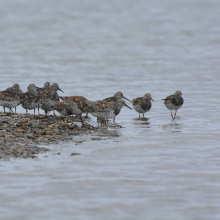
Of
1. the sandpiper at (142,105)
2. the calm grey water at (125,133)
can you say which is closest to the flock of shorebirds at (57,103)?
the sandpiper at (142,105)

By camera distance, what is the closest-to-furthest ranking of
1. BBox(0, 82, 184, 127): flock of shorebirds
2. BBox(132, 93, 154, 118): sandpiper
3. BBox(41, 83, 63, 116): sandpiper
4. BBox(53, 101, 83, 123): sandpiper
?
BBox(53, 101, 83, 123): sandpiper
BBox(0, 82, 184, 127): flock of shorebirds
BBox(41, 83, 63, 116): sandpiper
BBox(132, 93, 154, 118): sandpiper

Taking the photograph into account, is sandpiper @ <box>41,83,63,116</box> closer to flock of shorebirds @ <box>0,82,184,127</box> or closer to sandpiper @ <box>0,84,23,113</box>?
flock of shorebirds @ <box>0,82,184,127</box>

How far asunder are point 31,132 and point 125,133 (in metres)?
3.37

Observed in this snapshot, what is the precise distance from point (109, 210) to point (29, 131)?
6430 millimetres

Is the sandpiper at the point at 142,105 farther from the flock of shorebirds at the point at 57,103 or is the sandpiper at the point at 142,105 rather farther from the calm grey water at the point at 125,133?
the calm grey water at the point at 125,133

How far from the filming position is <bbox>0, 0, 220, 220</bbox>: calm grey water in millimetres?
9945

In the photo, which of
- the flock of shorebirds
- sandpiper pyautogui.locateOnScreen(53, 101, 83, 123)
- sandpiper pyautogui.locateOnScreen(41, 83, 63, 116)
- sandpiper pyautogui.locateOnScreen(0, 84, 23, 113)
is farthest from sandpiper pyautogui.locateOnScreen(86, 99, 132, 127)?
sandpiper pyautogui.locateOnScreen(0, 84, 23, 113)

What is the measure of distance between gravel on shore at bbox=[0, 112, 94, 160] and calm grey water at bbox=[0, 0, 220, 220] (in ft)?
1.72

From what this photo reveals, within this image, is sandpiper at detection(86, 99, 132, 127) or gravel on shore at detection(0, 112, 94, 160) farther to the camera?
sandpiper at detection(86, 99, 132, 127)

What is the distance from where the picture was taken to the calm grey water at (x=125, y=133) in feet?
32.6

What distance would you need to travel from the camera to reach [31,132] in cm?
1527

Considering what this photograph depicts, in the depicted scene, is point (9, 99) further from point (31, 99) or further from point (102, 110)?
point (102, 110)

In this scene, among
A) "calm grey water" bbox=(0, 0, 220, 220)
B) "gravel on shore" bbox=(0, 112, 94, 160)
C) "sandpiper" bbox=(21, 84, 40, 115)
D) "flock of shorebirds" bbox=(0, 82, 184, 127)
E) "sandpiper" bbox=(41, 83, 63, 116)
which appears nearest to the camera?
"calm grey water" bbox=(0, 0, 220, 220)

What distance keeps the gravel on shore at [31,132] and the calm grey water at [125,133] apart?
20.6 inches
